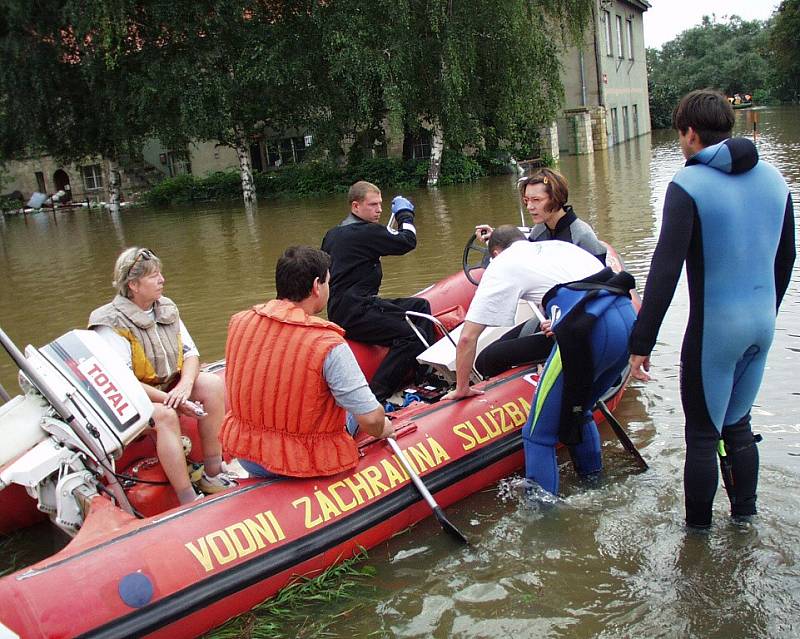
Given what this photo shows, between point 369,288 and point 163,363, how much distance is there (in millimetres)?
1456

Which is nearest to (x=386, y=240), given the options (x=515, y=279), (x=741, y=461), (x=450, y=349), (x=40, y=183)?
(x=450, y=349)

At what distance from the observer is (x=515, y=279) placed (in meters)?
3.35

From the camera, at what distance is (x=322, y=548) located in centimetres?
320

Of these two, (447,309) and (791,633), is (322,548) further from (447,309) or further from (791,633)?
(447,309)

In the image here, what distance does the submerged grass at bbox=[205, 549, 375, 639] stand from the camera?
2.96m

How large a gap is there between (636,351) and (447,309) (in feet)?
9.54

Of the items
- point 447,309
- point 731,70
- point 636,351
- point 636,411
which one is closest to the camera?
point 636,351

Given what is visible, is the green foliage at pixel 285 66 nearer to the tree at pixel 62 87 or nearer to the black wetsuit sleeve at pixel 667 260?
the tree at pixel 62 87

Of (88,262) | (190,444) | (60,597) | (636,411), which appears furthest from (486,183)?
(60,597)

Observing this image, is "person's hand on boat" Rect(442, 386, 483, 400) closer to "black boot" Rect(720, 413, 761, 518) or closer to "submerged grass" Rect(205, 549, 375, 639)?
"submerged grass" Rect(205, 549, 375, 639)

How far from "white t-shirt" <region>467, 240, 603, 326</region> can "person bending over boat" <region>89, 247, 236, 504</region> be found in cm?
141

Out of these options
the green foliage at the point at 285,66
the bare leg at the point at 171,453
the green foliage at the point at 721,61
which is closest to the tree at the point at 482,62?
the green foliage at the point at 285,66

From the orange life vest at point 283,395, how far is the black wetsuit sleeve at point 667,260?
1131mm

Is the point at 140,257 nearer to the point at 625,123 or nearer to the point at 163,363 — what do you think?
the point at 163,363
